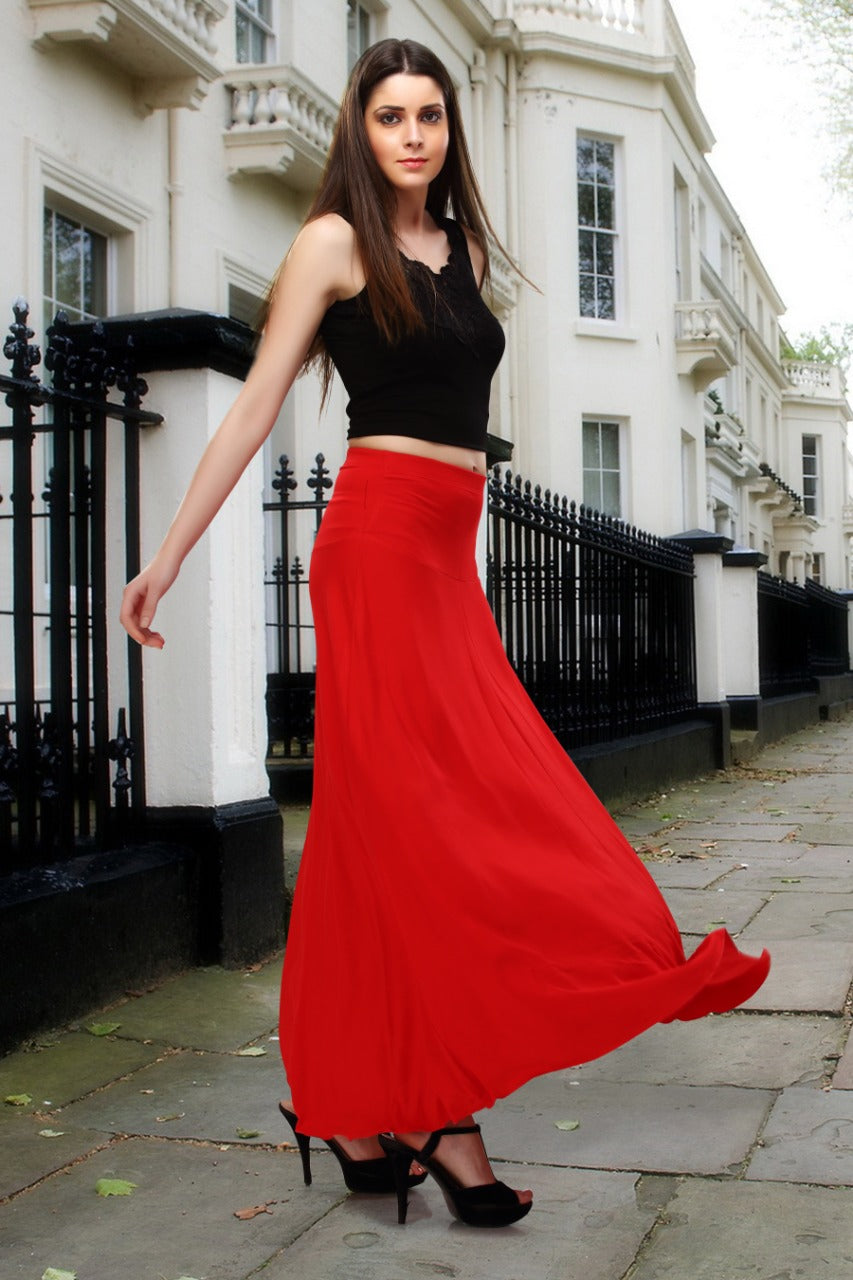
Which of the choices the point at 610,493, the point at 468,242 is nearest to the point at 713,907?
the point at 468,242

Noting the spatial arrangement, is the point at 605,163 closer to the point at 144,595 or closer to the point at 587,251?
the point at 587,251

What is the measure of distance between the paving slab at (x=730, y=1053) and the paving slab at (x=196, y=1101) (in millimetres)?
736

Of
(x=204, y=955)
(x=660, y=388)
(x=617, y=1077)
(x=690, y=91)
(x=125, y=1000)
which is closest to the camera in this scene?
(x=617, y=1077)

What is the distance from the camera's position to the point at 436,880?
2377 mm

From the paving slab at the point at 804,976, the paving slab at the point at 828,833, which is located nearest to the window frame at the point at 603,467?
the paving slab at the point at 828,833

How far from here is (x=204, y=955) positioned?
13.9 feet

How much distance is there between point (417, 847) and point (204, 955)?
Result: 2.04 m

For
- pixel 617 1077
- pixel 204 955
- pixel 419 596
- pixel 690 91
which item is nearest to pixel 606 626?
pixel 204 955

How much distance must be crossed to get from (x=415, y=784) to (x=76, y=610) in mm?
1996

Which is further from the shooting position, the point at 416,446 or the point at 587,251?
the point at 587,251

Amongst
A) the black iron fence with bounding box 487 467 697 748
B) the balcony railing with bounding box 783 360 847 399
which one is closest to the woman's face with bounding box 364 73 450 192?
the black iron fence with bounding box 487 467 697 748

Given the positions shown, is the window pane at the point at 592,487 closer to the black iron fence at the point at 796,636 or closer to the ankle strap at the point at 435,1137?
the black iron fence at the point at 796,636

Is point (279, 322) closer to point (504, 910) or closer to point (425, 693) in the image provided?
point (425, 693)

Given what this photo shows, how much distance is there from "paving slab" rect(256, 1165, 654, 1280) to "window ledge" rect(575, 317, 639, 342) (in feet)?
Result: 51.7
